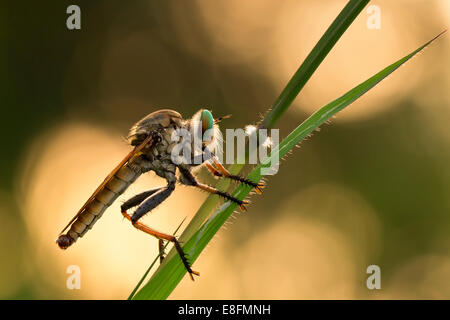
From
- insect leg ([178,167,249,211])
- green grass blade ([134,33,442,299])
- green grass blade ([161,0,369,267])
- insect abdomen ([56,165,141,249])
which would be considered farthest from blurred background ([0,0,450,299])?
green grass blade ([161,0,369,267])

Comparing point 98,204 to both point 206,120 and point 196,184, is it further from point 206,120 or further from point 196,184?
point 206,120

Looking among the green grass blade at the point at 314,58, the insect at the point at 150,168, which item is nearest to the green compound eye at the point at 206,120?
the insect at the point at 150,168

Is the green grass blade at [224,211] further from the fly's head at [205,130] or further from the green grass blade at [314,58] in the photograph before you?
the fly's head at [205,130]

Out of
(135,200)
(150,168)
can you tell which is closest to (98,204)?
(135,200)

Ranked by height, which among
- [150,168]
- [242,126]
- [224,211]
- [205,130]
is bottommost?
[224,211]

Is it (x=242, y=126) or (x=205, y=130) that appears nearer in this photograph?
(x=205, y=130)

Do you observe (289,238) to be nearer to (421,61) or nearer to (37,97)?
(421,61)
